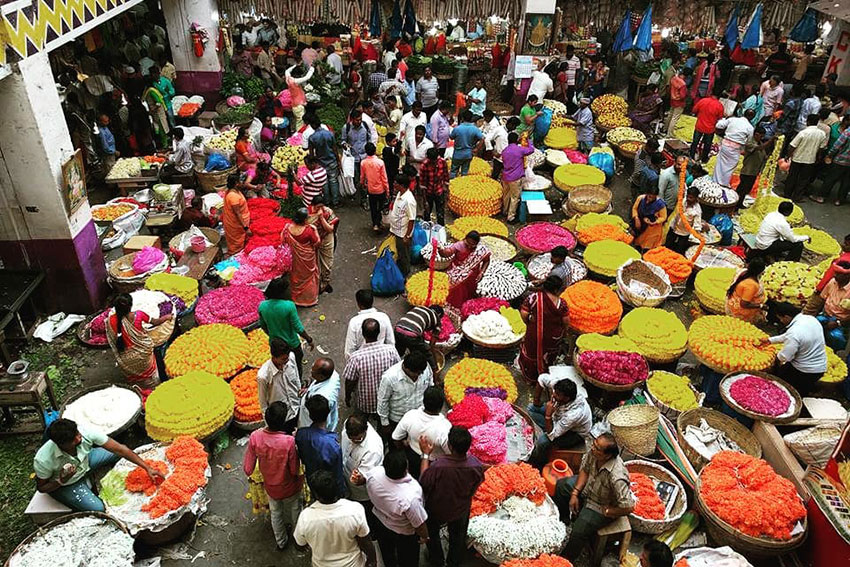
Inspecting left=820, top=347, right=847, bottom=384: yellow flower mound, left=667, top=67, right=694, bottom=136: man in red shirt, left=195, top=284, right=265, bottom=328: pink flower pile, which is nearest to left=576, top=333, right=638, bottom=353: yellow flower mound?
left=820, top=347, right=847, bottom=384: yellow flower mound

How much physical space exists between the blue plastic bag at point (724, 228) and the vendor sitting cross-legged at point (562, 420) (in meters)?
6.02

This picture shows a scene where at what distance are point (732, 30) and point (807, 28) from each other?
7.10 ft

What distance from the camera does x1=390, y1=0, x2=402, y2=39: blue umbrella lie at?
17.2 m

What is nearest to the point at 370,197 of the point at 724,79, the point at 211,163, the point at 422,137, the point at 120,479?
the point at 422,137

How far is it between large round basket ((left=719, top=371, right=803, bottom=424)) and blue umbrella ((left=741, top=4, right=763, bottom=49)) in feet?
43.2

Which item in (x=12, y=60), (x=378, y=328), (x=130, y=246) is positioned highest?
(x=12, y=60)

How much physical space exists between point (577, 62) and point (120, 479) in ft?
48.0

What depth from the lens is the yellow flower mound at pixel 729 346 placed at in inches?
290

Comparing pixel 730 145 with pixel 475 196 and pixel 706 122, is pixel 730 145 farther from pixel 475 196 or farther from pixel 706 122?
pixel 475 196

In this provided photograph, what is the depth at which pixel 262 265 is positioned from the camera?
9453 millimetres

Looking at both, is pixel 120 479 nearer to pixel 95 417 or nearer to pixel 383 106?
pixel 95 417

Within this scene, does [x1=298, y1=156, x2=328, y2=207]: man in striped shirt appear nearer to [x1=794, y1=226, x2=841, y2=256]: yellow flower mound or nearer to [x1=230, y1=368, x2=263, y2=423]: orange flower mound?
[x1=230, y1=368, x2=263, y2=423]: orange flower mound

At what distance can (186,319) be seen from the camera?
29.2 ft

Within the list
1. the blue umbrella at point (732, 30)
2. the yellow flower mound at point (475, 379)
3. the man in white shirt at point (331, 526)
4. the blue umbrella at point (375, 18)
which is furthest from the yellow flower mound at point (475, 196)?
the blue umbrella at point (732, 30)
